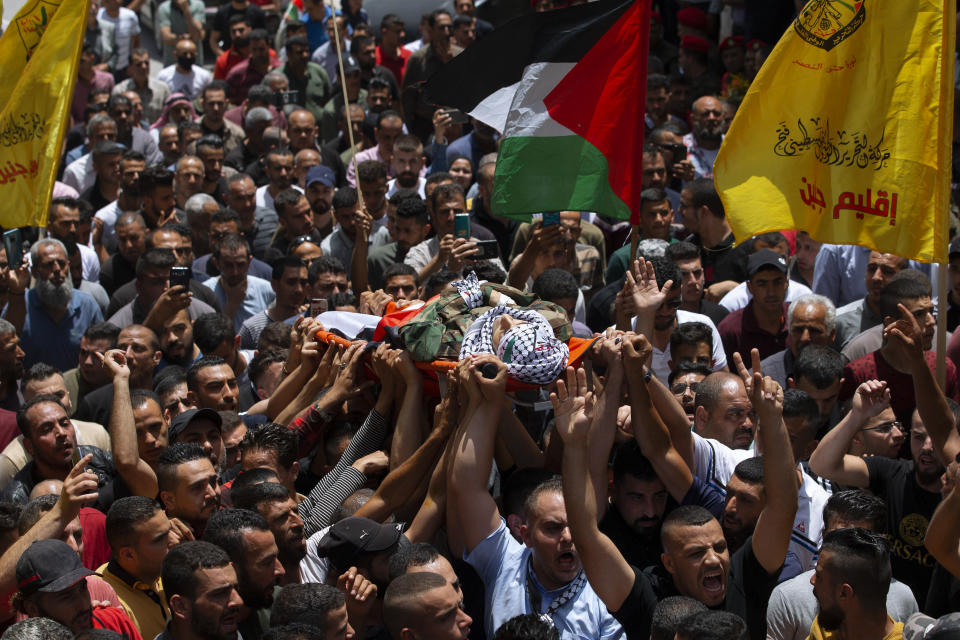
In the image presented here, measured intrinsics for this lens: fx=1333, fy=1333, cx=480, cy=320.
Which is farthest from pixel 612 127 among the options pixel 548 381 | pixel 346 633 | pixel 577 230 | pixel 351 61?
pixel 351 61

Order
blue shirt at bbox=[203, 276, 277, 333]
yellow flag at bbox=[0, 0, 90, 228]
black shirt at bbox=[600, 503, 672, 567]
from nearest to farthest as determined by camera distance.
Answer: black shirt at bbox=[600, 503, 672, 567]
yellow flag at bbox=[0, 0, 90, 228]
blue shirt at bbox=[203, 276, 277, 333]

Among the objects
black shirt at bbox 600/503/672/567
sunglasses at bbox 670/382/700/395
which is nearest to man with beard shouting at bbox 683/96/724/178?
sunglasses at bbox 670/382/700/395

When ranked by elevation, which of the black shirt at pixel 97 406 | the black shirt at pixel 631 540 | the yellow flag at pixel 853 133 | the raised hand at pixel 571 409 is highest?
the yellow flag at pixel 853 133

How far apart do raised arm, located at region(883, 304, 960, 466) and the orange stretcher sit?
1390 mm

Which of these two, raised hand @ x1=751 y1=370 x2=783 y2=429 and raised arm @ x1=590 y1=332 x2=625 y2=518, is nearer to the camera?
raised hand @ x1=751 y1=370 x2=783 y2=429

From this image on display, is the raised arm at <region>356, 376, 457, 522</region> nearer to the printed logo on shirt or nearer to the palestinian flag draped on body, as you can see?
the palestinian flag draped on body

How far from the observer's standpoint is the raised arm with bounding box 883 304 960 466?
593 centimetres

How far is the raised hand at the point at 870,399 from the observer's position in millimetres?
5957

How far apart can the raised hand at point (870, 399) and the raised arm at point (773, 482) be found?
35.7 inches

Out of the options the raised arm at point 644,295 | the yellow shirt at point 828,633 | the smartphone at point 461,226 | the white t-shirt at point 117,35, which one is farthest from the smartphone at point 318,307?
the white t-shirt at point 117,35

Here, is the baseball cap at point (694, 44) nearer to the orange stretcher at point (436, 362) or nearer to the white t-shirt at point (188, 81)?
the white t-shirt at point (188, 81)

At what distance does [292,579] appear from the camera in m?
5.62

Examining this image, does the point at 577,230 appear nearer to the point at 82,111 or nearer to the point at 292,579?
the point at 292,579

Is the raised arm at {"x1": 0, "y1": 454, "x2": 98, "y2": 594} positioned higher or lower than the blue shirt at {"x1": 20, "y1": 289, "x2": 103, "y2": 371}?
higher
